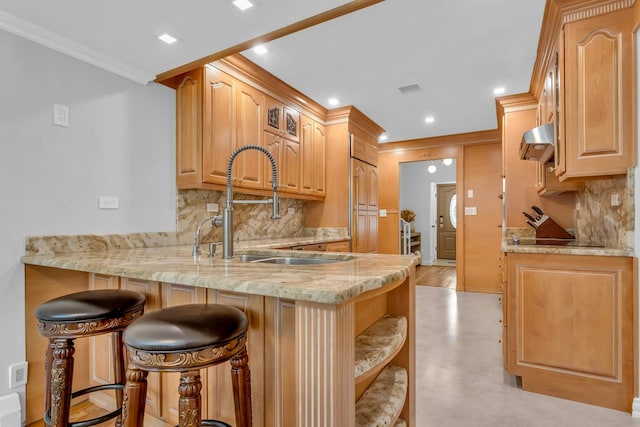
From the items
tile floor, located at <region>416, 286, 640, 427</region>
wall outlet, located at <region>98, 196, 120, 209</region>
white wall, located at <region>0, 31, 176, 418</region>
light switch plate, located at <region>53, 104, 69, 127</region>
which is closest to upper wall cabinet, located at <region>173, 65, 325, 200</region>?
white wall, located at <region>0, 31, 176, 418</region>

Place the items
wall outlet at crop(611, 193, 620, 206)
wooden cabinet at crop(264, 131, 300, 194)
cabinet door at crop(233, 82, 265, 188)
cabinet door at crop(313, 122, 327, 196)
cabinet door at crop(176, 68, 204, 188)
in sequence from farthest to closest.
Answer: cabinet door at crop(313, 122, 327, 196) < wooden cabinet at crop(264, 131, 300, 194) < cabinet door at crop(233, 82, 265, 188) < cabinet door at crop(176, 68, 204, 188) < wall outlet at crop(611, 193, 620, 206)

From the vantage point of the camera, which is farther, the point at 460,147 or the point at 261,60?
the point at 460,147

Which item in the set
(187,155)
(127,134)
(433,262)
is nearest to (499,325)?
(187,155)

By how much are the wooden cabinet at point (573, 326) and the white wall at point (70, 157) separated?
105 inches

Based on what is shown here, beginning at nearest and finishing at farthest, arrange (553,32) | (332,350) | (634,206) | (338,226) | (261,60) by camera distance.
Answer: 1. (332,350)
2. (634,206)
3. (553,32)
4. (261,60)
5. (338,226)

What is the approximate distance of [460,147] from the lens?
5.30m

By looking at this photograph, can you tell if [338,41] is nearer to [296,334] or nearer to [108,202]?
[108,202]

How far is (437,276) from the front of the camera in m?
6.44

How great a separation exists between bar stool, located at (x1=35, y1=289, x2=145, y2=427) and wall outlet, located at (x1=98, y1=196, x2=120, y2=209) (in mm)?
962

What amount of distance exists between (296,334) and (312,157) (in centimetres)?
321

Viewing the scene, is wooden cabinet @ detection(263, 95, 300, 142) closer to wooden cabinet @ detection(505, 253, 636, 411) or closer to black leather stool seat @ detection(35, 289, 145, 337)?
black leather stool seat @ detection(35, 289, 145, 337)

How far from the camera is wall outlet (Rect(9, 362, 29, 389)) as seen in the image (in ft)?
5.76

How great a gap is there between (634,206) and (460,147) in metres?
3.59

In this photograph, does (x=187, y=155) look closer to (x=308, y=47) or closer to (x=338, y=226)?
(x=308, y=47)
